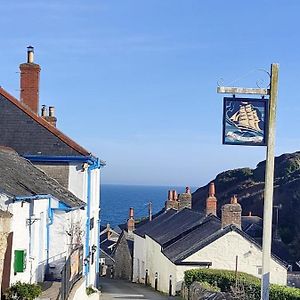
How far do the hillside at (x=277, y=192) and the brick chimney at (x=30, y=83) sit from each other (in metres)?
29.4

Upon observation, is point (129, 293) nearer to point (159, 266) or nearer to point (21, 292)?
point (159, 266)

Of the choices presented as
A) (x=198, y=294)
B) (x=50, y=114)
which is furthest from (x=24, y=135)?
(x=198, y=294)

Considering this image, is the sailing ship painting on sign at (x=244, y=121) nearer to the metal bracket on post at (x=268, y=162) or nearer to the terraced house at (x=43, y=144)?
the metal bracket on post at (x=268, y=162)

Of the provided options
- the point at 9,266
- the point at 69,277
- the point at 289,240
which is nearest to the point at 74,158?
the point at 69,277

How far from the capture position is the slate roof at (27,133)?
87.5 ft

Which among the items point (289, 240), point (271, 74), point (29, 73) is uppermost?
point (29, 73)

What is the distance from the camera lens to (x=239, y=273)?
2953 centimetres

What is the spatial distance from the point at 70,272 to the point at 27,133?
377 inches

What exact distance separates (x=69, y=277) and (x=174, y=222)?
23.2 meters

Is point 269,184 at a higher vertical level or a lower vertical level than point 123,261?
higher

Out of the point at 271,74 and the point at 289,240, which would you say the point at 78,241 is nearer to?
the point at 271,74

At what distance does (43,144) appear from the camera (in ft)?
88.0

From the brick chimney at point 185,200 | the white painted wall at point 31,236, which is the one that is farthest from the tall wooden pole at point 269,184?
the brick chimney at point 185,200

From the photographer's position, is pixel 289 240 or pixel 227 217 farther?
pixel 289 240
